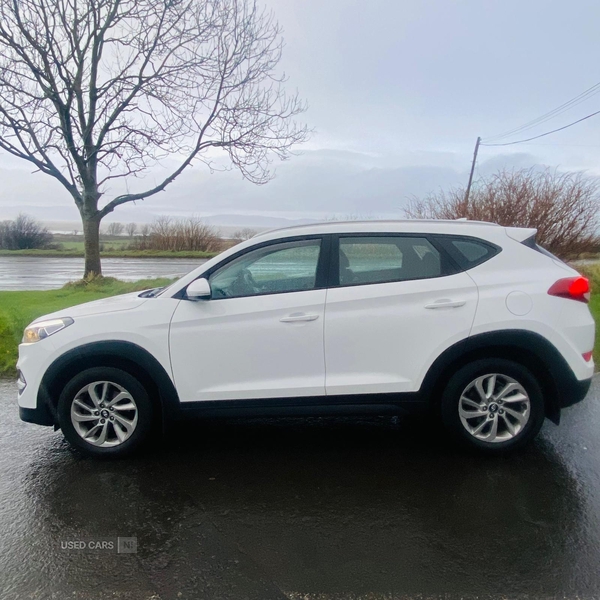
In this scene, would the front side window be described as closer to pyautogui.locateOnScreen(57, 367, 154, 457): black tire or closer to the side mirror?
the side mirror

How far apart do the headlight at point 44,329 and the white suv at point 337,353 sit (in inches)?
0.7

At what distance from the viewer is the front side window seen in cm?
387

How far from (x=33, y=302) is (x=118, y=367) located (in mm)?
7736

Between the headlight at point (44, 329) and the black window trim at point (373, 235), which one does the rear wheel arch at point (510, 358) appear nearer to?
the black window trim at point (373, 235)

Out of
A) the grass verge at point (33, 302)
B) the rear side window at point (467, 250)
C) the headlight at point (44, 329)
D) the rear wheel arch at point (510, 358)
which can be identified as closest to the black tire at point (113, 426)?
the headlight at point (44, 329)

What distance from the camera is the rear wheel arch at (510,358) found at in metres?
3.67

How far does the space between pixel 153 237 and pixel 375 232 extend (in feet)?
84.8

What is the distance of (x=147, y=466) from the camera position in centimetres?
374

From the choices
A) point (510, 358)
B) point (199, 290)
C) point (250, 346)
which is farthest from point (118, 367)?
point (510, 358)

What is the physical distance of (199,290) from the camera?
3660mm

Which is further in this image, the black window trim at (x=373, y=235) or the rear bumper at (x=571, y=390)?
the black window trim at (x=373, y=235)

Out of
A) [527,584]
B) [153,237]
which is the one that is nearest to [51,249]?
[153,237]

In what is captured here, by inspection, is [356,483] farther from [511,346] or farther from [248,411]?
[511,346]

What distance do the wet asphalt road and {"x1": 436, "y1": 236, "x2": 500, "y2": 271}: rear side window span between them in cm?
148
